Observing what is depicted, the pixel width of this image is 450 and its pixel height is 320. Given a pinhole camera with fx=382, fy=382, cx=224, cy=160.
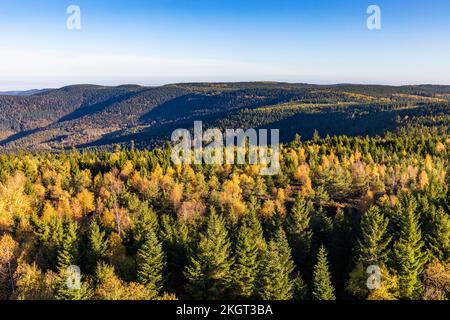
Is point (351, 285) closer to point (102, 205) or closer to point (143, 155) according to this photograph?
point (102, 205)

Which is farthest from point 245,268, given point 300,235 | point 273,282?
point 300,235

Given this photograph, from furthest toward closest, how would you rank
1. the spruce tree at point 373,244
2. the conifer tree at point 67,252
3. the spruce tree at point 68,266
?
the conifer tree at point 67,252 → the spruce tree at point 373,244 → the spruce tree at point 68,266

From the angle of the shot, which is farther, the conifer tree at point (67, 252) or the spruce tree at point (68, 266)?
the conifer tree at point (67, 252)

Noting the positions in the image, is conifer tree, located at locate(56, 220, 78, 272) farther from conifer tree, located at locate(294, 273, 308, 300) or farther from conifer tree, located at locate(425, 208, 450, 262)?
conifer tree, located at locate(425, 208, 450, 262)

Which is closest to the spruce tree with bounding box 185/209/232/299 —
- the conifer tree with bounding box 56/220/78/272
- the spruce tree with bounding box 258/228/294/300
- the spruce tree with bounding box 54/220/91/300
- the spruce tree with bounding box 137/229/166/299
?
the spruce tree with bounding box 137/229/166/299

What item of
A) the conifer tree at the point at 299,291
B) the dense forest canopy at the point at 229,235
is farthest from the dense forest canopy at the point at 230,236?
the dense forest canopy at the point at 229,235

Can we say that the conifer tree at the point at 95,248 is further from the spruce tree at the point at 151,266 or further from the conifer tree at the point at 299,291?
the conifer tree at the point at 299,291

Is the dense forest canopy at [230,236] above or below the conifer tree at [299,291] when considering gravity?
above

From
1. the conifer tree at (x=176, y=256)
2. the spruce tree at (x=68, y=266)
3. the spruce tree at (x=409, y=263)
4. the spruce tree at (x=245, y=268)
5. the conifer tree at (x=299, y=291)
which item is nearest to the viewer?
the spruce tree at (x=68, y=266)
